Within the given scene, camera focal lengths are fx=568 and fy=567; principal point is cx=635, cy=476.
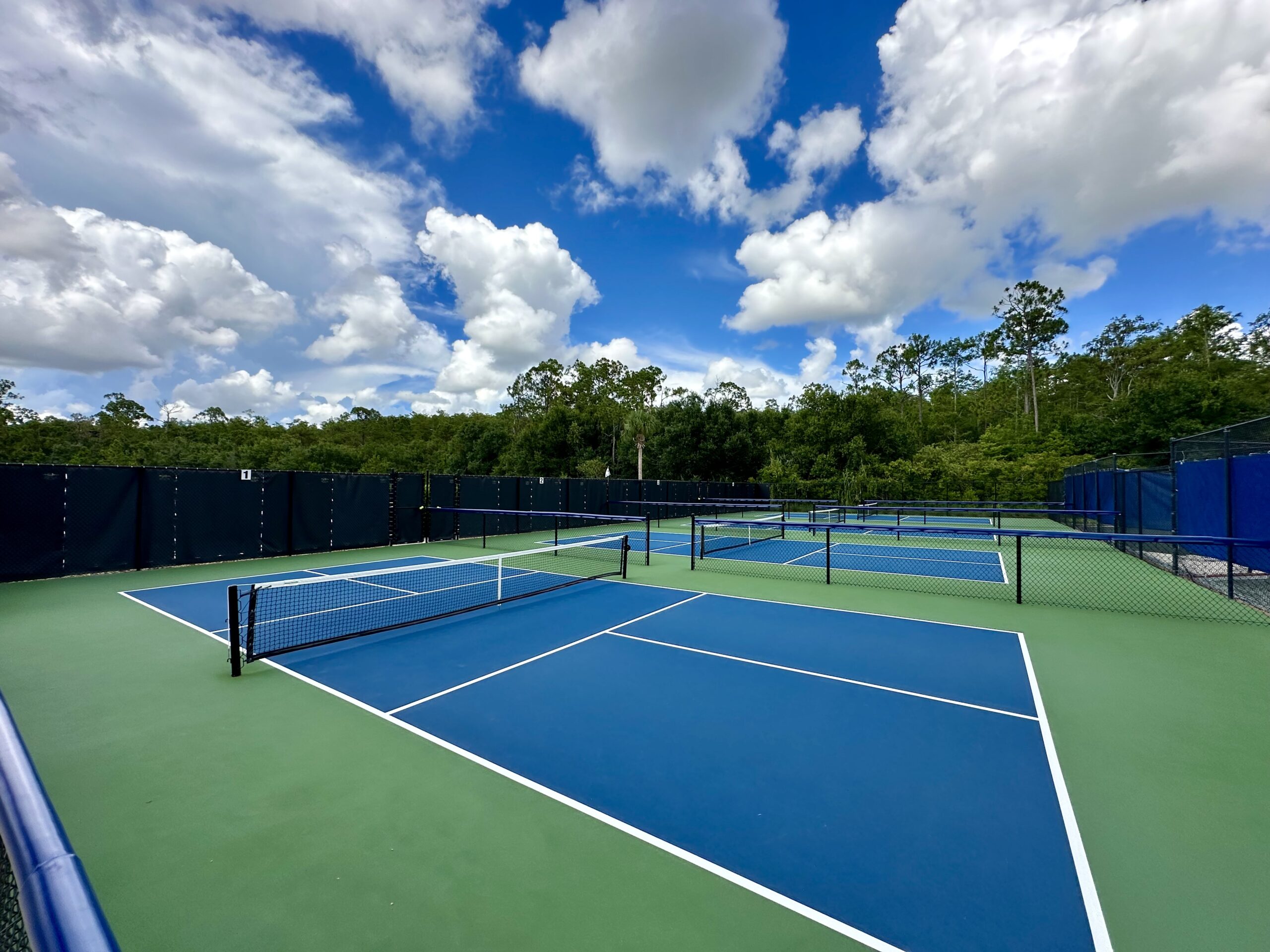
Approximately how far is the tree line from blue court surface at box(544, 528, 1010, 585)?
51.7ft

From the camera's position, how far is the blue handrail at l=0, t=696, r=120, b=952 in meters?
0.72

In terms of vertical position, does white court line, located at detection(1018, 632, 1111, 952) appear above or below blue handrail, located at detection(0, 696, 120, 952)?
below

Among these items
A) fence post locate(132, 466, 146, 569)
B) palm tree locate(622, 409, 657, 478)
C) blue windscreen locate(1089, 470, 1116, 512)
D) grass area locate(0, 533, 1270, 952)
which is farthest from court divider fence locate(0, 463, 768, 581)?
palm tree locate(622, 409, 657, 478)

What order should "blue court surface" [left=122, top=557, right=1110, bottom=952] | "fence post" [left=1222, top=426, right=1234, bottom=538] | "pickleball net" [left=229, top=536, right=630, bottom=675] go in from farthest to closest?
"fence post" [left=1222, top=426, right=1234, bottom=538], "pickleball net" [left=229, top=536, right=630, bottom=675], "blue court surface" [left=122, top=557, right=1110, bottom=952]

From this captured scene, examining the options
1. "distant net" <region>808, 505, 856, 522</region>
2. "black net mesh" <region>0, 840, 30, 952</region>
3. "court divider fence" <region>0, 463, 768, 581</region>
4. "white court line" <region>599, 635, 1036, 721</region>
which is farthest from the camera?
"distant net" <region>808, 505, 856, 522</region>

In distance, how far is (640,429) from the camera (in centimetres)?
4166

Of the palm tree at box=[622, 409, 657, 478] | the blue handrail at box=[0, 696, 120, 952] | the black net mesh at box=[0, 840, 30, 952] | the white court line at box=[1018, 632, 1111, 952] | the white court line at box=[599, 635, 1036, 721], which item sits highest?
the palm tree at box=[622, 409, 657, 478]

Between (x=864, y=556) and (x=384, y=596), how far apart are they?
1170cm

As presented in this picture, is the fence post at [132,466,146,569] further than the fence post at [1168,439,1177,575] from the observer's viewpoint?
Yes

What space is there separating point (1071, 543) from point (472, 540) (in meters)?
20.2

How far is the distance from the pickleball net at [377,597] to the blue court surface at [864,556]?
3.53 meters

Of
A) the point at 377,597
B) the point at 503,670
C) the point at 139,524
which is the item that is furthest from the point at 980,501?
the point at 139,524

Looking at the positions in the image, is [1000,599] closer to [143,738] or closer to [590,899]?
[590,899]

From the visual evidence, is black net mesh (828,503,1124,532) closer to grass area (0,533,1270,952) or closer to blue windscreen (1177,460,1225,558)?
blue windscreen (1177,460,1225,558)
